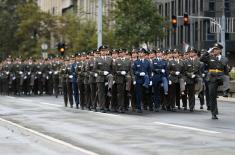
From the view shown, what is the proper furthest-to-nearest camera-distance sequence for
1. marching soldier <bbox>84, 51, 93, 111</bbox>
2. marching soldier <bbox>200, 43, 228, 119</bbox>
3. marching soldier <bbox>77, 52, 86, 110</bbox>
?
1. marching soldier <bbox>77, 52, 86, 110</bbox>
2. marching soldier <bbox>84, 51, 93, 111</bbox>
3. marching soldier <bbox>200, 43, 228, 119</bbox>

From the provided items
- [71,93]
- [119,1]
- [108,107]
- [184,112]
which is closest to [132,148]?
[184,112]

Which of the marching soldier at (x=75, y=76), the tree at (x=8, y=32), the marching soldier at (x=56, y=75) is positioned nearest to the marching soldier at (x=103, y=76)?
the marching soldier at (x=75, y=76)

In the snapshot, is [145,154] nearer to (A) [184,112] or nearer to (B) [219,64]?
(B) [219,64]

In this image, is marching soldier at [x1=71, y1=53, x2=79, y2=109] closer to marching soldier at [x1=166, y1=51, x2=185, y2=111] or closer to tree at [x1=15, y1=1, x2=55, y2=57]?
marching soldier at [x1=166, y1=51, x2=185, y2=111]

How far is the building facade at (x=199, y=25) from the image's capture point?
71.1 meters

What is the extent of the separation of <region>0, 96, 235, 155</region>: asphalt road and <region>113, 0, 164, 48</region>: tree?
28847mm

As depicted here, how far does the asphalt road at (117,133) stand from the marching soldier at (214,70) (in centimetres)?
64

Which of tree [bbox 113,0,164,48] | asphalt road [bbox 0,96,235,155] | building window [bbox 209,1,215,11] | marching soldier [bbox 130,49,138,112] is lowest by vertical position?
asphalt road [bbox 0,96,235,155]

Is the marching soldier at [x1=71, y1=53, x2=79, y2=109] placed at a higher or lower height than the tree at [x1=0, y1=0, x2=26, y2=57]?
lower

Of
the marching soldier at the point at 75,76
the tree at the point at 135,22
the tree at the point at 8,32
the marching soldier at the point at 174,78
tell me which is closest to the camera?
the marching soldier at the point at 174,78

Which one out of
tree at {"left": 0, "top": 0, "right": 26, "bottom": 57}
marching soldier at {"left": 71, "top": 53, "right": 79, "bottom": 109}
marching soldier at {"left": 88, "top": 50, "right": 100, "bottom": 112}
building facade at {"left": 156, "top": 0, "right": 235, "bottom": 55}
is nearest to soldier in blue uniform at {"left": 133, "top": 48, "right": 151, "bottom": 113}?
marching soldier at {"left": 88, "top": 50, "right": 100, "bottom": 112}

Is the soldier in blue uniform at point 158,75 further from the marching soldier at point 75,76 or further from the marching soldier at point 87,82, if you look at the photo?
the marching soldier at point 75,76

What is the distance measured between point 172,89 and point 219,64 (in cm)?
474

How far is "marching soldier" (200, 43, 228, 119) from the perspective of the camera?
1878cm
